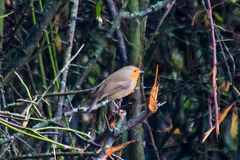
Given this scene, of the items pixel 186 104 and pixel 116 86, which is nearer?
pixel 116 86

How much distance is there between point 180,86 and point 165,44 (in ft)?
2.18

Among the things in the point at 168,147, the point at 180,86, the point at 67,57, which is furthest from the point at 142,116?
the point at 168,147

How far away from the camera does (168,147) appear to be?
4.11 m

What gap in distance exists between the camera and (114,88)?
2.94m

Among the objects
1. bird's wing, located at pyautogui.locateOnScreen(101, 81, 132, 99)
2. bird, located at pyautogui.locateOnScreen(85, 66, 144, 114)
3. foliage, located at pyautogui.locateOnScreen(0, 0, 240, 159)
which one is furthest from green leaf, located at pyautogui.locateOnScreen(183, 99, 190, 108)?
bird's wing, located at pyautogui.locateOnScreen(101, 81, 132, 99)

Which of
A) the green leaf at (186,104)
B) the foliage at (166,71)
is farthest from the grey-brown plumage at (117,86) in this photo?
the green leaf at (186,104)

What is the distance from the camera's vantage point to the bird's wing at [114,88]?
2.90 metres

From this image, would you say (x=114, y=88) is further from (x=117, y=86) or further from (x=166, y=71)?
(x=166, y=71)

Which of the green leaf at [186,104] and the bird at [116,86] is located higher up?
the bird at [116,86]

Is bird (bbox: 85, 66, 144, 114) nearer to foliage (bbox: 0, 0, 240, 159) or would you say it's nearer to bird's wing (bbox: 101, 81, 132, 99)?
bird's wing (bbox: 101, 81, 132, 99)

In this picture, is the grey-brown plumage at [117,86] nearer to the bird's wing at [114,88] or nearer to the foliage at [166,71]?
the bird's wing at [114,88]

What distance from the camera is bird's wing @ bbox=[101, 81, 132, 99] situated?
2898 millimetres

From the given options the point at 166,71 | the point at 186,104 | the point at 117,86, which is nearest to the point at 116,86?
the point at 117,86

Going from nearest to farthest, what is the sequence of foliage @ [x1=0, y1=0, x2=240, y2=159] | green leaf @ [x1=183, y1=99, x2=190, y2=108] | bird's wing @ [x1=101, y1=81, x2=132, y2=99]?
bird's wing @ [x1=101, y1=81, x2=132, y2=99]
foliage @ [x1=0, y1=0, x2=240, y2=159]
green leaf @ [x1=183, y1=99, x2=190, y2=108]
